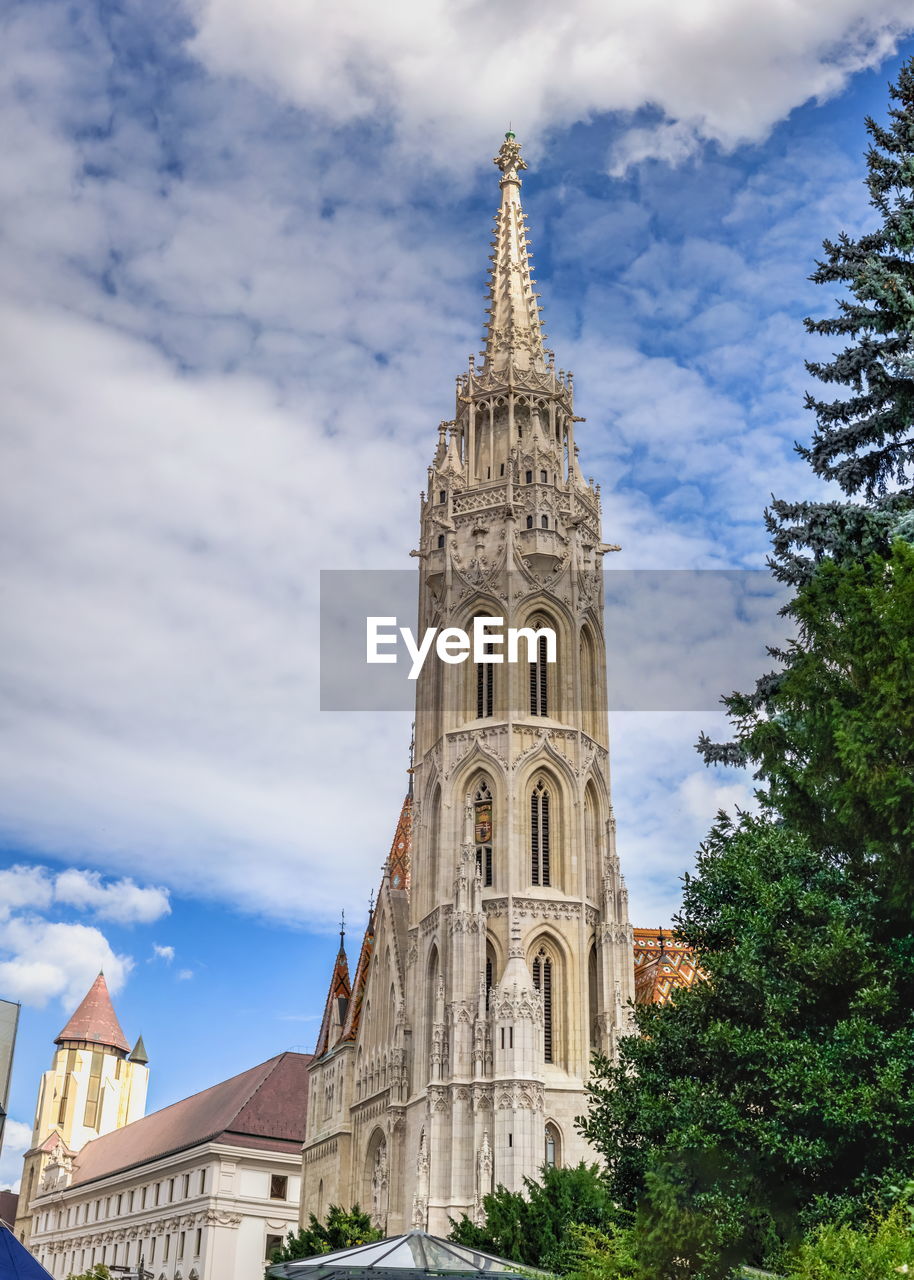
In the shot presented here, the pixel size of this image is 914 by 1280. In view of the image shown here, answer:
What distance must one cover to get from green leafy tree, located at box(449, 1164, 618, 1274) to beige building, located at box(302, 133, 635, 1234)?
381 inches

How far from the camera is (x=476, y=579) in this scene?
56.0 meters

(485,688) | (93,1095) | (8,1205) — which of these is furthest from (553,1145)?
(8,1205)

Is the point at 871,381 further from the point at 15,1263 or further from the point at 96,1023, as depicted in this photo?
the point at 96,1023

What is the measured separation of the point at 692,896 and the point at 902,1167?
5916 mm

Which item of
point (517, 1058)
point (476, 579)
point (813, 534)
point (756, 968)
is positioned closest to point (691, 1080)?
point (756, 968)

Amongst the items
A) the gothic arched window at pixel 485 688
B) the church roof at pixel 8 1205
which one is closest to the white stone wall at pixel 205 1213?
the gothic arched window at pixel 485 688

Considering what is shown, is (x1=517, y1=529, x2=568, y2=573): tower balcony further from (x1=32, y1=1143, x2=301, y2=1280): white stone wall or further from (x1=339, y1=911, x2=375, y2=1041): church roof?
(x1=32, y1=1143, x2=301, y2=1280): white stone wall

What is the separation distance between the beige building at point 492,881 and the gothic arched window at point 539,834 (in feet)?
0.26

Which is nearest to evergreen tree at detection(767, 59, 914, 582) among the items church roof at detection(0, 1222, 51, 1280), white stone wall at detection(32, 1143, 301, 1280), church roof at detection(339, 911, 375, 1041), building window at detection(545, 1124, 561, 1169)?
church roof at detection(0, 1222, 51, 1280)

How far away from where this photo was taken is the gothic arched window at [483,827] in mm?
52000

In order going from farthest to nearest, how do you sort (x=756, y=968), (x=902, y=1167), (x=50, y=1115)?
(x=50, y=1115)
(x=756, y=968)
(x=902, y=1167)

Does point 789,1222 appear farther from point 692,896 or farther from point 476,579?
point 476,579

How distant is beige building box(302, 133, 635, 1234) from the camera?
4703cm

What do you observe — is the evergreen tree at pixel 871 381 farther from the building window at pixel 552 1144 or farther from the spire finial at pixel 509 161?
the spire finial at pixel 509 161
